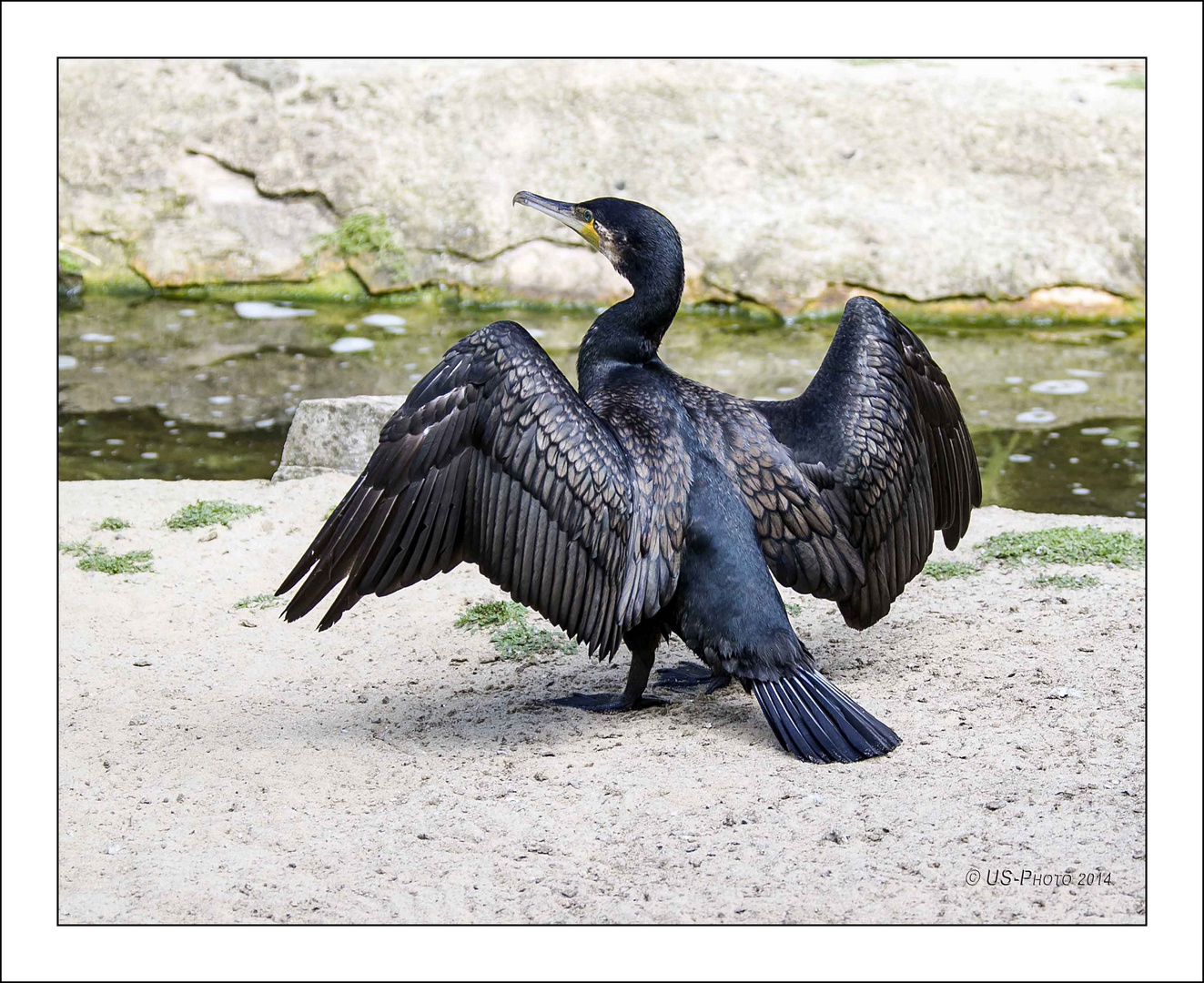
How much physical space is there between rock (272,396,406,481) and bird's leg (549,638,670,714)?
8.56ft

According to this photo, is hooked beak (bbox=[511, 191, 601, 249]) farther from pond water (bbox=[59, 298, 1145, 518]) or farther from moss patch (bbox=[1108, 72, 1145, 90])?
moss patch (bbox=[1108, 72, 1145, 90])

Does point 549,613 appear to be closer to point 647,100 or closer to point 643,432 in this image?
point 643,432

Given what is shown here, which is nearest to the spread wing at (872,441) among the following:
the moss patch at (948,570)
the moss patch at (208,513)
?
the moss patch at (948,570)

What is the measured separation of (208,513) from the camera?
6449 mm

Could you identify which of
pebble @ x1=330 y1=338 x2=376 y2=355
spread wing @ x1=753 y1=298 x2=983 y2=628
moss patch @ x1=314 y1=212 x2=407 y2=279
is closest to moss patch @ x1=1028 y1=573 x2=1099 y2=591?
spread wing @ x1=753 y1=298 x2=983 y2=628

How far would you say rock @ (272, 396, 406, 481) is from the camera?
6895 millimetres

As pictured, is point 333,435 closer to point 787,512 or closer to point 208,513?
point 208,513

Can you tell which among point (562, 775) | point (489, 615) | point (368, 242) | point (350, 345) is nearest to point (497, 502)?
point (562, 775)

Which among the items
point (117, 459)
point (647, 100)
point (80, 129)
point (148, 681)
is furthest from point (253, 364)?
point (148, 681)

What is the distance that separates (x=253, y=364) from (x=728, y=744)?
23.2 feet

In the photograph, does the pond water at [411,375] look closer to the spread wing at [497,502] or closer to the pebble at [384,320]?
the pebble at [384,320]

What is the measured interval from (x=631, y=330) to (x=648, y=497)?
66cm

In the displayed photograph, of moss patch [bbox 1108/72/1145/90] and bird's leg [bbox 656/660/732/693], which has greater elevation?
moss patch [bbox 1108/72/1145/90]

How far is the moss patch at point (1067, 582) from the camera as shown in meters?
5.53
